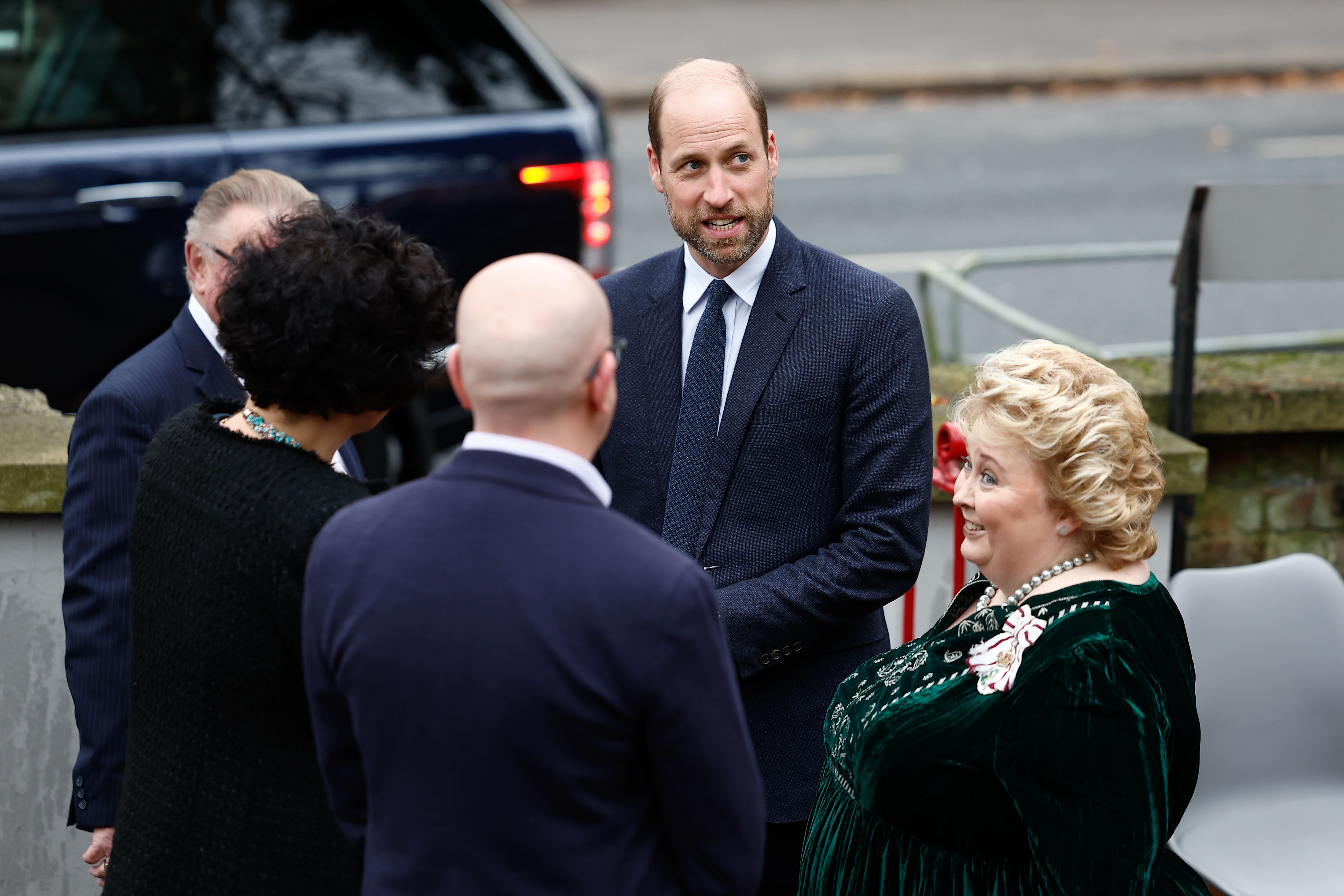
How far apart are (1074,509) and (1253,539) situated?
6.74 ft

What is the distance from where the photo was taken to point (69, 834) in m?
3.23

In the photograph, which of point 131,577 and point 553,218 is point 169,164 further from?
point 131,577

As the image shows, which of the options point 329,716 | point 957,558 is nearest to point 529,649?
point 329,716

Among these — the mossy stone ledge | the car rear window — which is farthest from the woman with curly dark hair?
the car rear window

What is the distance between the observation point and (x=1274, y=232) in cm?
369

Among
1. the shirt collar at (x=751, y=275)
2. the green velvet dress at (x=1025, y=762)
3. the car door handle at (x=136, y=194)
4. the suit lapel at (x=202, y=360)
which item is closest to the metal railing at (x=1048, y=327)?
the shirt collar at (x=751, y=275)

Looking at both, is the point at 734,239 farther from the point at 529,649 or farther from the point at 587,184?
the point at 587,184

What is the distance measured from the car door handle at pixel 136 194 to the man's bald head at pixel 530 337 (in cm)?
333

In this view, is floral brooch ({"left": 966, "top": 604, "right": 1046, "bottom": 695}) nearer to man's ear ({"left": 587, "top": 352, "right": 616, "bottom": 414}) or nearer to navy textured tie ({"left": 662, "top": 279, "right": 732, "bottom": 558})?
navy textured tie ({"left": 662, "top": 279, "right": 732, "bottom": 558})

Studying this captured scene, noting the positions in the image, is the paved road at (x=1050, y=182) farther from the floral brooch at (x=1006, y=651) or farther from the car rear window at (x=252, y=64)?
the floral brooch at (x=1006, y=651)

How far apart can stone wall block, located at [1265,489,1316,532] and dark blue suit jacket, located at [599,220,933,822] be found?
1.93 metres

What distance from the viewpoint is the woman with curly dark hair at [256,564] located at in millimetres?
1871

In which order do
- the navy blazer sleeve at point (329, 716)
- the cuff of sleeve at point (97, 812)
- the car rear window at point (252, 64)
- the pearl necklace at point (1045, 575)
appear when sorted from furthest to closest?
the car rear window at point (252, 64) → the cuff of sleeve at point (97, 812) → the pearl necklace at point (1045, 575) → the navy blazer sleeve at point (329, 716)

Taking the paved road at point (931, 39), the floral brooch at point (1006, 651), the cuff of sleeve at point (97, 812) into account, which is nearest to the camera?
the floral brooch at point (1006, 651)
